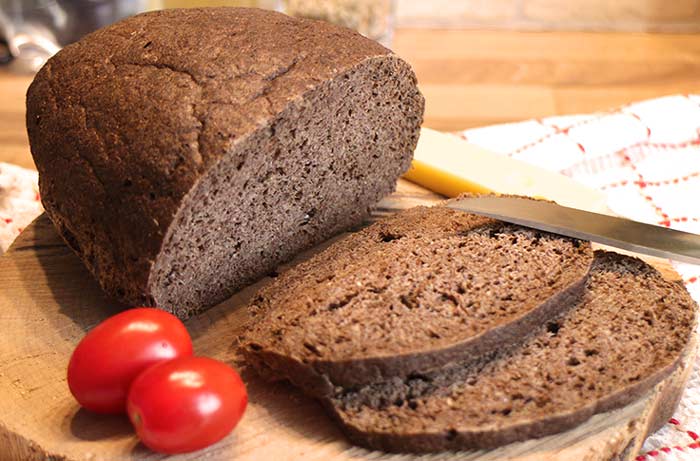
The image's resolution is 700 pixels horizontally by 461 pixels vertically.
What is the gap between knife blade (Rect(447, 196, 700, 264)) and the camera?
3123 millimetres

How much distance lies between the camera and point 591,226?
3.25 metres

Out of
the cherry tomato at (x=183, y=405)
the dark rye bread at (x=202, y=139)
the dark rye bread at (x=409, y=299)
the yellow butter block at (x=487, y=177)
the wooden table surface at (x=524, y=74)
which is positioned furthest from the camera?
the wooden table surface at (x=524, y=74)

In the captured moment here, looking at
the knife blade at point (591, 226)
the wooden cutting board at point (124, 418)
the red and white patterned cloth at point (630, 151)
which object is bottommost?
the wooden cutting board at point (124, 418)

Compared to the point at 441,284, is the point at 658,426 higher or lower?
lower

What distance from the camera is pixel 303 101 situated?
306 centimetres

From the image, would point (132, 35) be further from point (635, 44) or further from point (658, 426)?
point (635, 44)

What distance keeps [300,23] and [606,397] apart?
1770mm

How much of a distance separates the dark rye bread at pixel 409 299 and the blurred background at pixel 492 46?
2.19m

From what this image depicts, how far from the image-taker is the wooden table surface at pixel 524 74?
5484 millimetres

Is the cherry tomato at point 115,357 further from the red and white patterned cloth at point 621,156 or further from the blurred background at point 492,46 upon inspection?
the blurred background at point 492,46

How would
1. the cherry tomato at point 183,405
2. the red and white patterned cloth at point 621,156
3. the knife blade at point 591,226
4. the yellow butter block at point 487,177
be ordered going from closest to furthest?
1. the cherry tomato at point 183,405
2. the knife blade at point 591,226
3. the yellow butter block at point 487,177
4. the red and white patterned cloth at point 621,156

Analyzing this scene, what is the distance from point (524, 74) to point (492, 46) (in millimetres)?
501

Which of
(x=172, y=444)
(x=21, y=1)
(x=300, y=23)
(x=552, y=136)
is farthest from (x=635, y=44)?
(x=172, y=444)

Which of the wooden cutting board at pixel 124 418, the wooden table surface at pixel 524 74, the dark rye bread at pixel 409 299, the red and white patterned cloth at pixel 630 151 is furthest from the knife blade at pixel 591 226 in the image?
the wooden table surface at pixel 524 74
